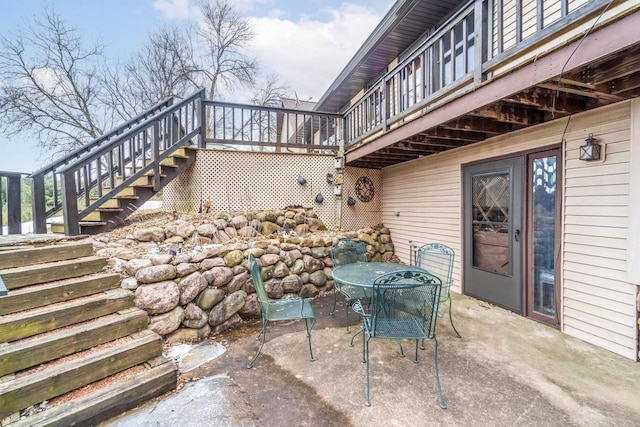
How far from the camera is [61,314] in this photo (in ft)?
7.72

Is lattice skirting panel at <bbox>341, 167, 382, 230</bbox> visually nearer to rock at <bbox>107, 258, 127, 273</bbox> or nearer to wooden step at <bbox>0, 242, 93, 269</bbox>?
rock at <bbox>107, 258, 127, 273</bbox>

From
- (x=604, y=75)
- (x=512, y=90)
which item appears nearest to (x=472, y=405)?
(x=512, y=90)

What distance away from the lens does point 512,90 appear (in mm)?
2473

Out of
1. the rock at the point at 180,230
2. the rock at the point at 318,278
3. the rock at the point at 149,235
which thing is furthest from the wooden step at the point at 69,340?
the rock at the point at 318,278

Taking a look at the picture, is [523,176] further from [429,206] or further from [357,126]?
[357,126]

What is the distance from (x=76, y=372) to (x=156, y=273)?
1.12 meters

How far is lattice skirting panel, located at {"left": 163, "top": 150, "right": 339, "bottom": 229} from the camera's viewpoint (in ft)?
17.8

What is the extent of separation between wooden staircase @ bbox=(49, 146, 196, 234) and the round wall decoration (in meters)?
3.61

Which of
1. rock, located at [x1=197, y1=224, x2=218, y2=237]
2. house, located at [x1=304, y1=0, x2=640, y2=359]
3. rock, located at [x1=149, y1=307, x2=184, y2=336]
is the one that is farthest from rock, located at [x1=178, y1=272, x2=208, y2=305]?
house, located at [x1=304, y1=0, x2=640, y2=359]

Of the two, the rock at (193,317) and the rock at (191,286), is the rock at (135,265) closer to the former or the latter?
the rock at (191,286)

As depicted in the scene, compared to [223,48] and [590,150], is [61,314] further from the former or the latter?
[223,48]

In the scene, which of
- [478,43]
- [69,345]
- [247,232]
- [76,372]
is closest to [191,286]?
[69,345]

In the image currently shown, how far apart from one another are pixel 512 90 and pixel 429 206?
3.06m

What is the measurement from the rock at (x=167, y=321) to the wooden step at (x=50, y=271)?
31.7 inches
